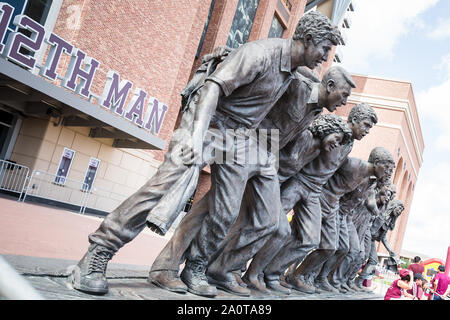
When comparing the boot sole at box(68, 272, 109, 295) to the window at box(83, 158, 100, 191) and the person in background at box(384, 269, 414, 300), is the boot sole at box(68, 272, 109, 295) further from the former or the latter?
the window at box(83, 158, 100, 191)

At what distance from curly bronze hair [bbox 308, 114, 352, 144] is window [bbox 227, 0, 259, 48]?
61.9 ft

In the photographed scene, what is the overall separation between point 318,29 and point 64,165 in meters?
12.7

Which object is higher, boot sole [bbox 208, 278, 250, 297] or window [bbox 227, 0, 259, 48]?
window [bbox 227, 0, 259, 48]

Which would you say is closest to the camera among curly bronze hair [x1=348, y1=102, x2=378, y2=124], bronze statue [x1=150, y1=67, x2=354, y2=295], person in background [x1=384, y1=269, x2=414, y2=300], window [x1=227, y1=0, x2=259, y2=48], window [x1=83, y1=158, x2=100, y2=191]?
bronze statue [x1=150, y1=67, x2=354, y2=295]

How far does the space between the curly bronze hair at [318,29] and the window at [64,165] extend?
1227cm

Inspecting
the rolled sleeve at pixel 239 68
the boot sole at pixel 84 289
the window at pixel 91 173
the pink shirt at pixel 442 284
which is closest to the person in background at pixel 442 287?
the pink shirt at pixel 442 284

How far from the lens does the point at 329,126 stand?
4773 mm

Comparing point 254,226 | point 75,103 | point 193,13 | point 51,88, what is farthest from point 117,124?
point 254,226

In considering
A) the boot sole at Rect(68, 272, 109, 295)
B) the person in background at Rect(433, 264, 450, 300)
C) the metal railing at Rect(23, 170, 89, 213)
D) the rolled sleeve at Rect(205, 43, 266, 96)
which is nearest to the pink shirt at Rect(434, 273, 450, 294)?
the person in background at Rect(433, 264, 450, 300)

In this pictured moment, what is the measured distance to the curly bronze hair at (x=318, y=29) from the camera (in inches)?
133

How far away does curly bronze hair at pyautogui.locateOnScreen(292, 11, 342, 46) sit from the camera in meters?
3.38

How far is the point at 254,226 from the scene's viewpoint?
12.9 ft
